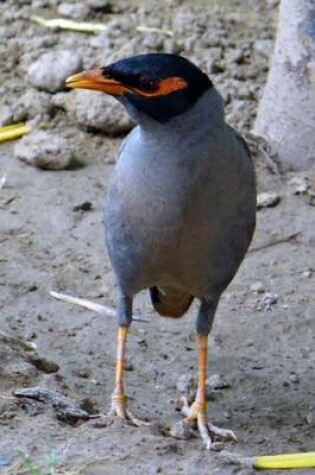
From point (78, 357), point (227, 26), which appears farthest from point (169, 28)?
point (78, 357)

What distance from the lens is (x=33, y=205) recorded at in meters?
6.80

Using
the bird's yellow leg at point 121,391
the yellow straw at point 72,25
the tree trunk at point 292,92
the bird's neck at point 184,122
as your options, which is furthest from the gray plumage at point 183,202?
the yellow straw at point 72,25

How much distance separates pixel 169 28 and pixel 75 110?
1083 millimetres

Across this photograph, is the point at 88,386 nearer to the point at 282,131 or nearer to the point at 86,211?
the point at 86,211

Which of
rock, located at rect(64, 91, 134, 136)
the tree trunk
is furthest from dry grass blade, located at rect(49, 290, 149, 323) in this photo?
the tree trunk

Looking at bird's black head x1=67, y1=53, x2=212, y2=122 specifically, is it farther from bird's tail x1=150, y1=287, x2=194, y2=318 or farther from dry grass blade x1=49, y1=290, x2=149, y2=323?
dry grass blade x1=49, y1=290, x2=149, y2=323

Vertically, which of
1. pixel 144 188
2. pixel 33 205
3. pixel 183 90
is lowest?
pixel 33 205

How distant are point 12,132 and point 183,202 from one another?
9.77 feet

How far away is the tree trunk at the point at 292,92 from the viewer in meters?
6.89

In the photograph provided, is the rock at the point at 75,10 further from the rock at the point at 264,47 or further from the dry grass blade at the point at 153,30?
the rock at the point at 264,47

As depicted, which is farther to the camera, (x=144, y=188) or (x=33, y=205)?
(x=33, y=205)

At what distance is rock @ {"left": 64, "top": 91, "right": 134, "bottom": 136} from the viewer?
7.16 meters

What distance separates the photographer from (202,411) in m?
5.03

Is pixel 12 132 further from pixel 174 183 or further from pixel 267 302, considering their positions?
pixel 174 183
